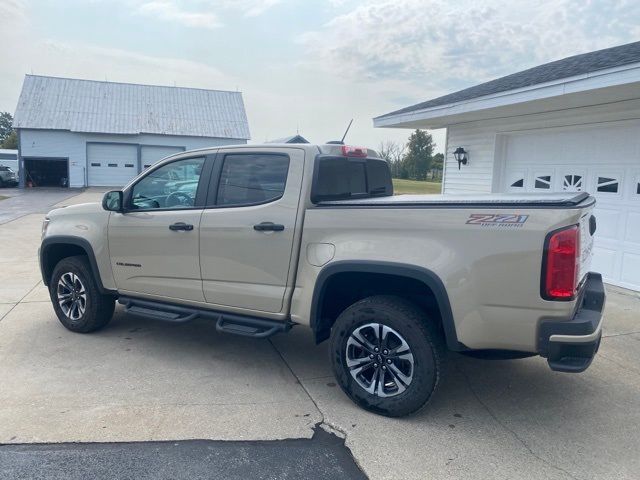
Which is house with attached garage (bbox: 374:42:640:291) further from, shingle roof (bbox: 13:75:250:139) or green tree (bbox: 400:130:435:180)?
green tree (bbox: 400:130:435:180)

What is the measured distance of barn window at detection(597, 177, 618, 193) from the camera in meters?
7.80

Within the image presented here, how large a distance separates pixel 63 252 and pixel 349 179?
3305 mm

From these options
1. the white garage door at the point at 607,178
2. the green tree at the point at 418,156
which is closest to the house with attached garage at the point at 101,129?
the green tree at the point at 418,156

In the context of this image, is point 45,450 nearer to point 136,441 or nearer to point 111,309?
point 136,441

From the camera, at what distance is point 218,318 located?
4.55 m

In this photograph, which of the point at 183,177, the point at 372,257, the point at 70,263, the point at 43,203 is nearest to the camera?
the point at 372,257

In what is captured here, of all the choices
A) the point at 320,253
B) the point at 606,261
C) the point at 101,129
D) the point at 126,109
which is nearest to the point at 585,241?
the point at 320,253

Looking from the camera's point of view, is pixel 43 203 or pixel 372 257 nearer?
pixel 372 257

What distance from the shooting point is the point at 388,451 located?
10.8 ft

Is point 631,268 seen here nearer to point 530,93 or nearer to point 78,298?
point 530,93

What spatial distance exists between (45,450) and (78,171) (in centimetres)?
3351

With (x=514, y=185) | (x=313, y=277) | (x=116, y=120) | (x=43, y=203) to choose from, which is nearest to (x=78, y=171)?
(x=116, y=120)

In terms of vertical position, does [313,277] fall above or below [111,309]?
above

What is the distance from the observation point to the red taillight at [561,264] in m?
3.06
